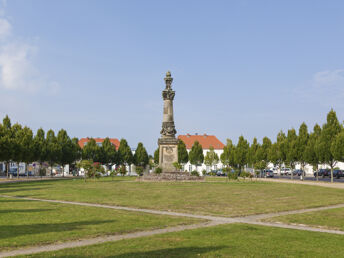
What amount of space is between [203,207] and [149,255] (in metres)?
10.8

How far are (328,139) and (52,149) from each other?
51.0m

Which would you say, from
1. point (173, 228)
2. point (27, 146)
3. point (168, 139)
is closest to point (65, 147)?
point (27, 146)

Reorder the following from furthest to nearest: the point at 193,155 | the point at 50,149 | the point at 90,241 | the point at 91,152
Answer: the point at 193,155 < the point at 91,152 < the point at 50,149 < the point at 90,241

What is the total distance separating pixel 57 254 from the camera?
9.40 metres

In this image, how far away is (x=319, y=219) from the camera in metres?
16.0

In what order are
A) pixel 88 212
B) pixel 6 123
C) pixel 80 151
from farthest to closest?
pixel 80 151 → pixel 6 123 → pixel 88 212

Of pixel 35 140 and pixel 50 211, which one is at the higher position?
pixel 35 140

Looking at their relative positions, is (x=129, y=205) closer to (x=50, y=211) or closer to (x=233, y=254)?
(x=50, y=211)

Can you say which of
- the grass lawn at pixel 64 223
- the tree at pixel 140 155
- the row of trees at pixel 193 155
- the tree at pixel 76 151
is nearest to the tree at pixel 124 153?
the tree at pixel 140 155

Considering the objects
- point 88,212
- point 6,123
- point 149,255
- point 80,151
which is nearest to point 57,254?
point 149,255

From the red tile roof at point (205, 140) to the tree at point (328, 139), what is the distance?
71.5 metres

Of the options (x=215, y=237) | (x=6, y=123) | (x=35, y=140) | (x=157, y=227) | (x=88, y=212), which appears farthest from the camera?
(x=35, y=140)

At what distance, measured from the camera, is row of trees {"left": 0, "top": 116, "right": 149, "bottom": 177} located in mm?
55375

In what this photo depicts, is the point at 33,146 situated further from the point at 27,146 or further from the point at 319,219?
the point at 319,219
